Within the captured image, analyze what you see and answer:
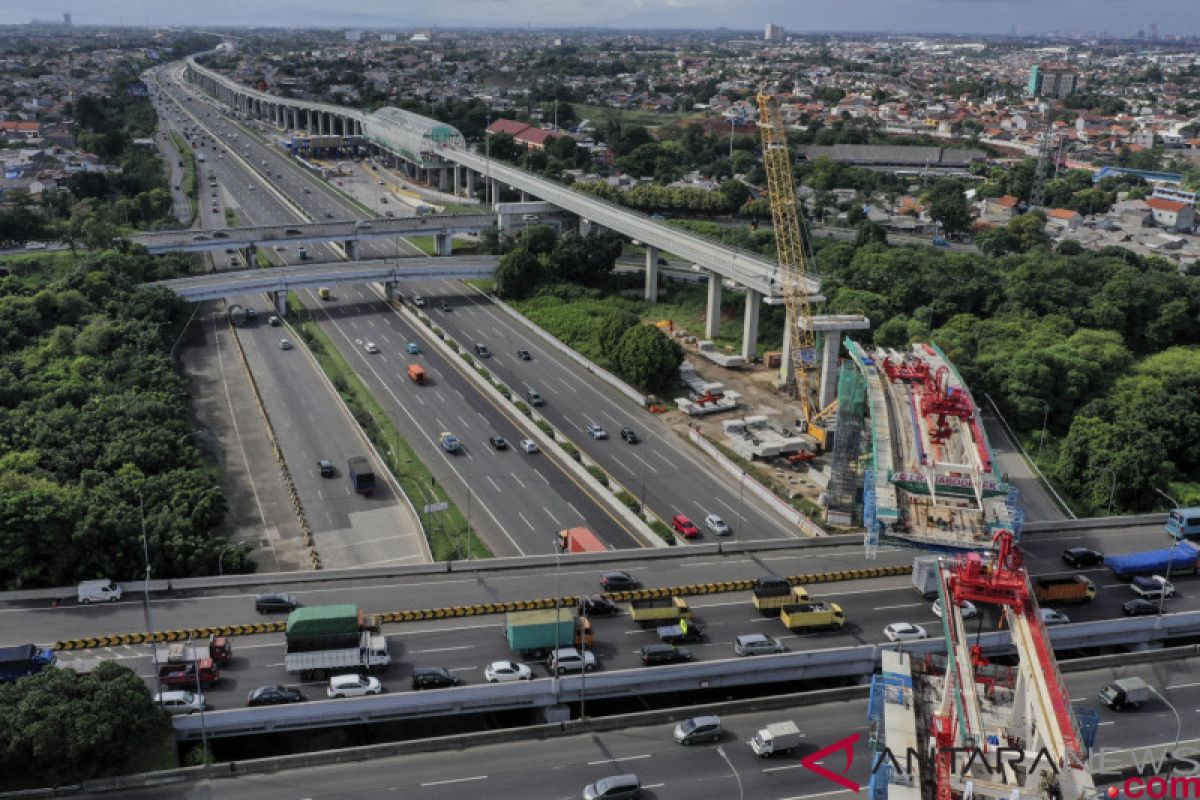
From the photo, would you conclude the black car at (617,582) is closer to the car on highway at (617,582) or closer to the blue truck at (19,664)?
the car on highway at (617,582)

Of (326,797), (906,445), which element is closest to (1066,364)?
(906,445)

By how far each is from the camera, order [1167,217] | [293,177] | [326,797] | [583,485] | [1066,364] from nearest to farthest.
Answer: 1. [326,797]
2. [583,485]
3. [1066,364]
4. [1167,217]
5. [293,177]

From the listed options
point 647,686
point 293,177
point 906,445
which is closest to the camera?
point 647,686

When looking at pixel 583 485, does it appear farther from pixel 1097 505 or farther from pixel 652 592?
pixel 1097 505

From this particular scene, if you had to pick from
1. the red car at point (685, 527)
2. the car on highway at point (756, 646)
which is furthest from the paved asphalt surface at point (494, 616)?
the red car at point (685, 527)

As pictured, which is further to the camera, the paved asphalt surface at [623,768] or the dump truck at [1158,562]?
the dump truck at [1158,562]

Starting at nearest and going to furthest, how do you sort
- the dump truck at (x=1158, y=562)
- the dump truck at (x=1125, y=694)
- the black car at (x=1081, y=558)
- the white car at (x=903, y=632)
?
the dump truck at (x=1125, y=694)
the white car at (x=903, y=632)
the dump truck at (x=1158, y=562)
the black car at (x=1081, y=558)

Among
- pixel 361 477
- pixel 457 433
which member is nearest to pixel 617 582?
pixel 361 477

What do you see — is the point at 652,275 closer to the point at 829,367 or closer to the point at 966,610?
the point at 829,367
